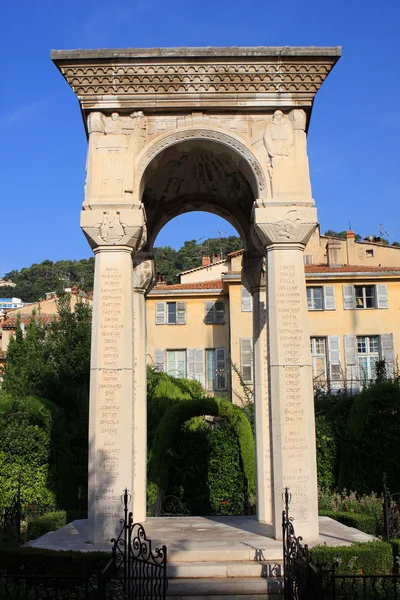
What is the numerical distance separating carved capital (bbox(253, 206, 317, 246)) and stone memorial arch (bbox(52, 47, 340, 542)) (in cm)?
2

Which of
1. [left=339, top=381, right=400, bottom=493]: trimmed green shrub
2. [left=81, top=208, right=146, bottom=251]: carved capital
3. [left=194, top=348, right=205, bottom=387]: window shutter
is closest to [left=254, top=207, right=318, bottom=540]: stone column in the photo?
[left=81, top=208, right=146, bottom=251]: carved capital

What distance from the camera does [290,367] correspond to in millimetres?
9969

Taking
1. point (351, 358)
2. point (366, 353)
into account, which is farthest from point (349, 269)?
point (351, 358)

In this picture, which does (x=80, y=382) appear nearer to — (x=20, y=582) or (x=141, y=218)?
(x=141, y=218)

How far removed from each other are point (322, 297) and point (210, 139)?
23138 millimetres

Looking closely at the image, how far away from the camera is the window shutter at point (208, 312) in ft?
113

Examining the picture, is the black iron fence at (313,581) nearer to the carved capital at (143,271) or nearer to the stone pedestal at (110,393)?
the stone pedestal at (110,393)

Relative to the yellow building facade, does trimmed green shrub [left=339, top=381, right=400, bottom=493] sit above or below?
below

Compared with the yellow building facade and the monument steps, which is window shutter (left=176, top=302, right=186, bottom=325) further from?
the monument steps

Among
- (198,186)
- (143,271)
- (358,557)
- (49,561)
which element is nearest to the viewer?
(49,561)

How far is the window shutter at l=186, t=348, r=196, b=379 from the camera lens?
3353 centimetres

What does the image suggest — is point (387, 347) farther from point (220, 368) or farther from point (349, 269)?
point (220, 368)

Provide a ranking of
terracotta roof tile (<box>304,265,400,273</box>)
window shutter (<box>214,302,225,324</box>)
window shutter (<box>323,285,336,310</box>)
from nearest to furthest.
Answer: window shutter (<box>323,285,336,310</box>)
terracotta roof tile (<box>304,265,400,273</box>)
window shutter (<box>214,302,225,324</box>)

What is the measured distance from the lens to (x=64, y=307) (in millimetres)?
27625
